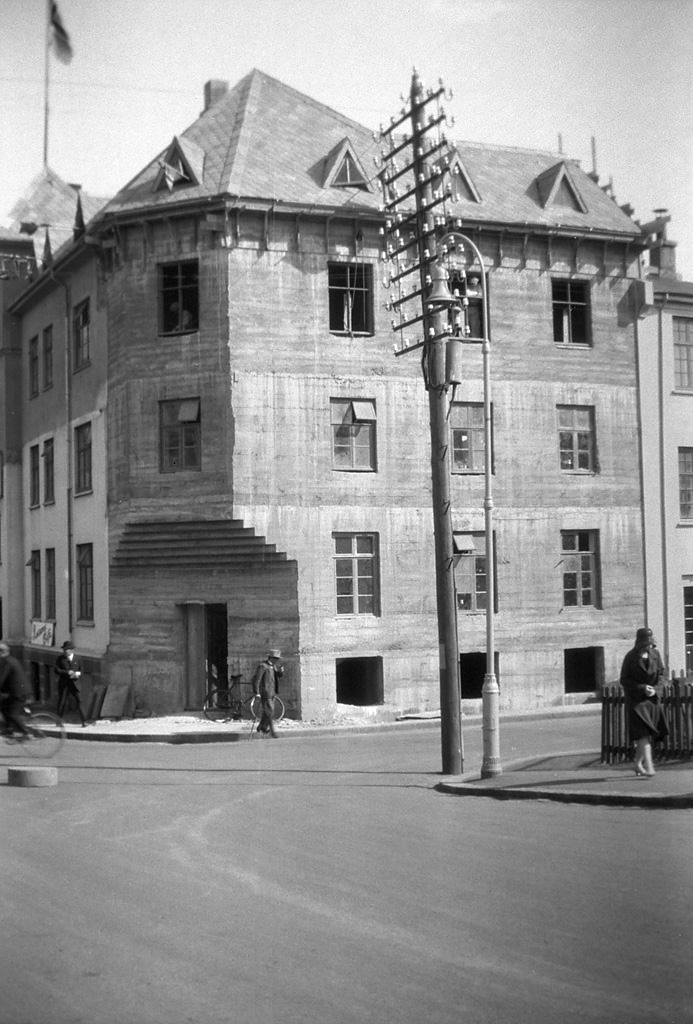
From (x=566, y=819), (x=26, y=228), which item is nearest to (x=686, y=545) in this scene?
(x=566, y=819)

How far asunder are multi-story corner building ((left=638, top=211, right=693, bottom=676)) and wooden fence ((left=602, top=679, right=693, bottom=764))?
16054 mm

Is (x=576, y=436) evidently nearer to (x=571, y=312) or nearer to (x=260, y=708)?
(x=571, y=312)

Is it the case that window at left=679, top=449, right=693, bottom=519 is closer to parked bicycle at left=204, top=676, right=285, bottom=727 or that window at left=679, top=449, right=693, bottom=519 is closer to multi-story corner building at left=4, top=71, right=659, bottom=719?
multi-story corner building at left=4, top=71, right=659, bottom=719

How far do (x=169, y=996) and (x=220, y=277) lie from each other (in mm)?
24383

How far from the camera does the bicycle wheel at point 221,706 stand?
29.4 meters

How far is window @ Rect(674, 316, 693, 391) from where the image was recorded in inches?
1328

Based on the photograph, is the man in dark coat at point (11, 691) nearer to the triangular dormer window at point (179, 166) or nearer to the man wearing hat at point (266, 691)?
the man wearing hat at point (266, 691)

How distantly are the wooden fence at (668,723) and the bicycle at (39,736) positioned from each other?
931 cm

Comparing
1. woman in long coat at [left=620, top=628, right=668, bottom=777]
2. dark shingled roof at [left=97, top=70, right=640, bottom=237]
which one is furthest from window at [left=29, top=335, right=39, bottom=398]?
woman in long coat at [left=620, top=628, right=668, bottom=777]

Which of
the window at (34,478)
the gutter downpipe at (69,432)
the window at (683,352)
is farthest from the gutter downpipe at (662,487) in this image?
the window at (34,478)

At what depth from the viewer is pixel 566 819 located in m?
13.9

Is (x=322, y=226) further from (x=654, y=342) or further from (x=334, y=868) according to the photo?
(x=334, y=868)

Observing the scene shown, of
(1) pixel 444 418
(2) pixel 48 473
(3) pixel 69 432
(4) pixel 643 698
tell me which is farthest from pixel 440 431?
(2) pixel 48 473

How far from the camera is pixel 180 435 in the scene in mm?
30625
